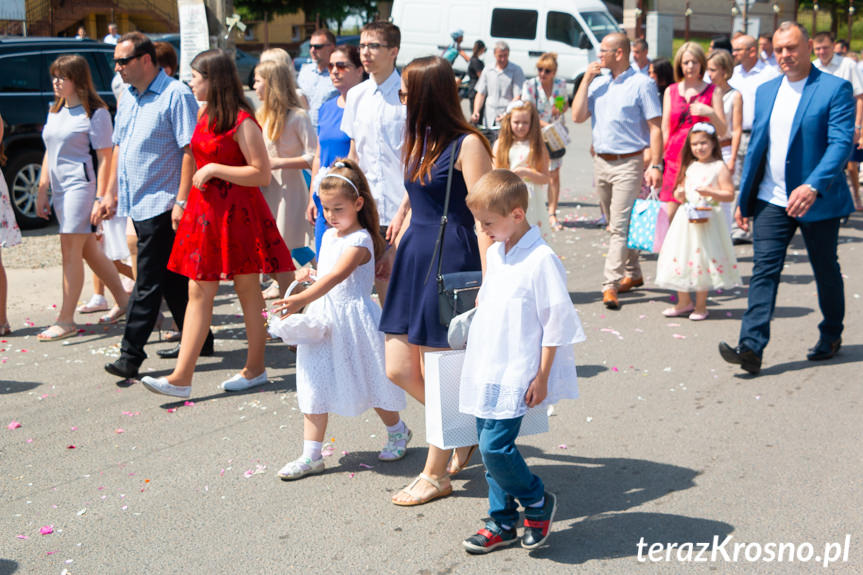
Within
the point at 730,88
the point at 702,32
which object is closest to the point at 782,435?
the point at 730,88

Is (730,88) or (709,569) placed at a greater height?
(730,88)

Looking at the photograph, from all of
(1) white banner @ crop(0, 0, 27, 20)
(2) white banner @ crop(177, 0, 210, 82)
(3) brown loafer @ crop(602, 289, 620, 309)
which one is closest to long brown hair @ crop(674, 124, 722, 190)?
(3) brown loafer @ crop(602, 289, 620, 309)

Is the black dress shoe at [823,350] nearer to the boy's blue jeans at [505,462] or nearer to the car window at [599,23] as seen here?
the boy's blue jeans at [505,462]

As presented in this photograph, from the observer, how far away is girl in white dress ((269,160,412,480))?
482cm

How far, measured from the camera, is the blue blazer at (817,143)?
20.2ft

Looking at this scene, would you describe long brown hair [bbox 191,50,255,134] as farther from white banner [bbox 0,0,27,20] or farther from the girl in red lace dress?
white banner [bbox 0,0,27,20]

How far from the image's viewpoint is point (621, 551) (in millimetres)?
4020

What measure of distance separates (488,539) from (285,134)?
13.9 ft

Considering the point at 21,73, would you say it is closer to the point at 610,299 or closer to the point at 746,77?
the point at 610,299

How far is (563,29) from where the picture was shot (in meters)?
25.2

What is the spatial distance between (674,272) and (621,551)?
4174 millimetres

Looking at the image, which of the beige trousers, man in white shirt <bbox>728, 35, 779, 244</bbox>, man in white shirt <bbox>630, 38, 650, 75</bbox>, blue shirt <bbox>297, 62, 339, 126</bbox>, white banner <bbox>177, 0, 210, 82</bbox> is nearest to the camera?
the beige trousers

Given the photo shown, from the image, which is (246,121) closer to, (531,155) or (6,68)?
(531,155)

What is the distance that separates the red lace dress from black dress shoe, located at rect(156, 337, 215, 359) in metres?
1.18
